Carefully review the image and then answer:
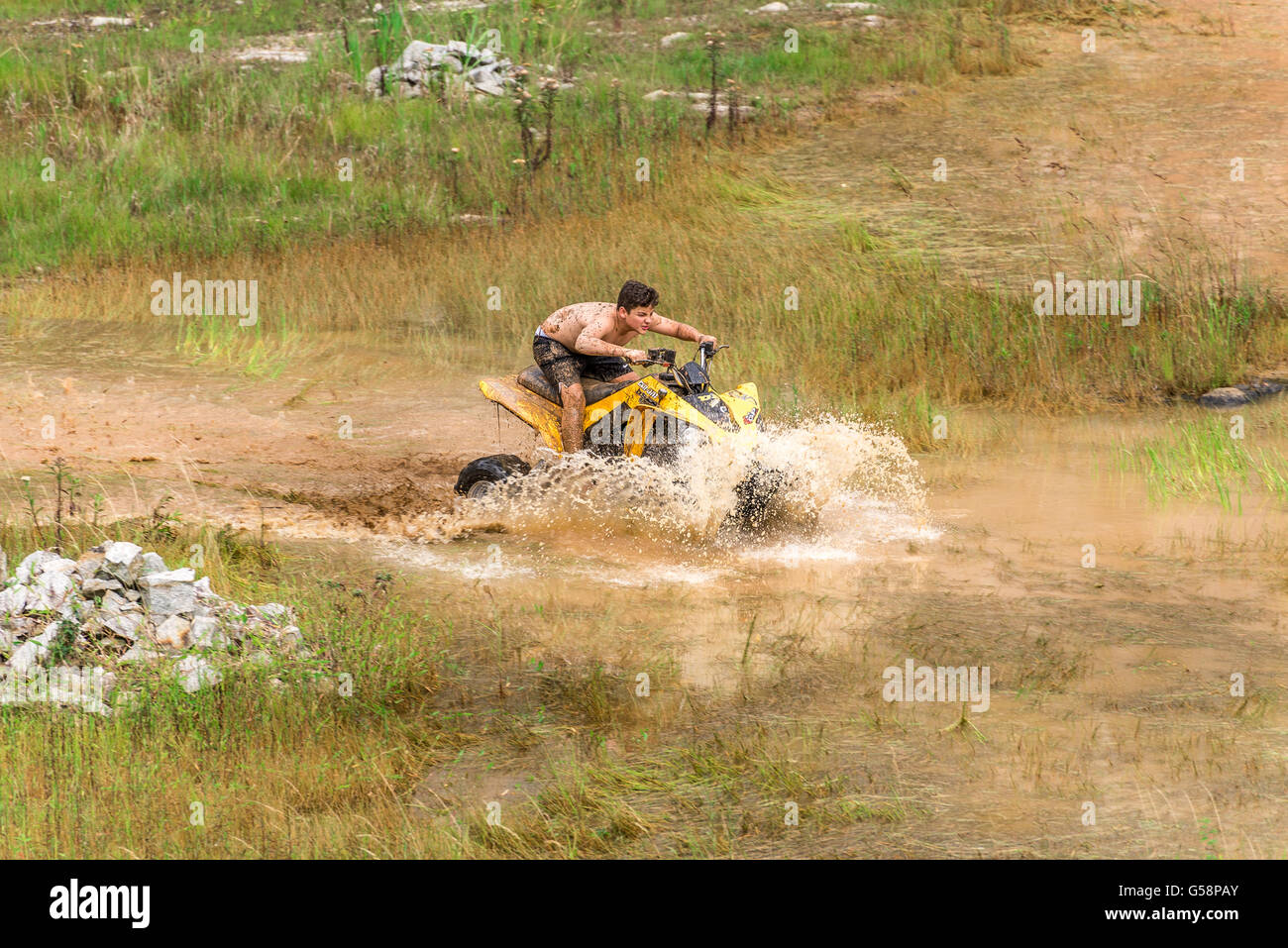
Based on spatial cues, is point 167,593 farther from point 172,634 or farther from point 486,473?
point 486,473

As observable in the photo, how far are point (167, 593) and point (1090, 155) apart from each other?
1318 centimetres

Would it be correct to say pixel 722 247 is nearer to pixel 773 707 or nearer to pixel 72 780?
pixel 773 707

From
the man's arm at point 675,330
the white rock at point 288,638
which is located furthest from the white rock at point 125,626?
the man's arm at point 675,330

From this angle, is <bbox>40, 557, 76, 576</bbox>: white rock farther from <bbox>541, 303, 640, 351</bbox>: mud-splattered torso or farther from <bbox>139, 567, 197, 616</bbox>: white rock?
<bbox>541, 303, 640, 351</bbox>: mud-splattered torso

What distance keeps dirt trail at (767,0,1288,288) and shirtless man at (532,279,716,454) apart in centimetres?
617

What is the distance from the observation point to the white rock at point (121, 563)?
7219mm

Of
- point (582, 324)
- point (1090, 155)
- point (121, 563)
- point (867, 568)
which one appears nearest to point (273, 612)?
point (121, 563)

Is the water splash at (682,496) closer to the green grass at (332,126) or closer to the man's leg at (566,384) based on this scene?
the man's leg at (566,384)

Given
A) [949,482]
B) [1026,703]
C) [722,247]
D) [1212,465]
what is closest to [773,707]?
[1026,703]

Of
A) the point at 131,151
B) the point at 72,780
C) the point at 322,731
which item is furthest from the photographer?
the point at 131,151

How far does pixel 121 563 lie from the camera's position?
7230mm

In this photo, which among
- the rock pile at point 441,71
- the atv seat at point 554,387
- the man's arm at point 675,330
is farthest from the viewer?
the rock pile at point 441,71

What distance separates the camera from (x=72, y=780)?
5809mm

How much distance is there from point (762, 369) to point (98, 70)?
12276 mm
